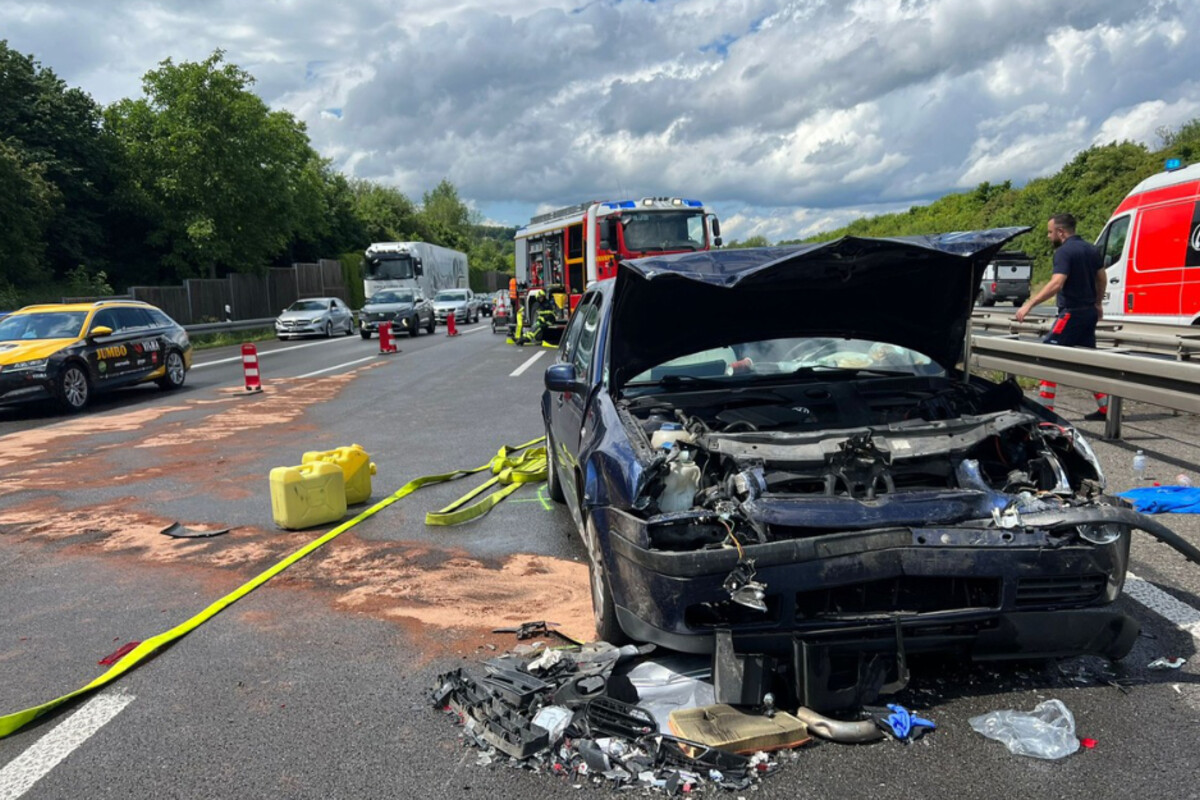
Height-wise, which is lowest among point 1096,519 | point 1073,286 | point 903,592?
point 903,592

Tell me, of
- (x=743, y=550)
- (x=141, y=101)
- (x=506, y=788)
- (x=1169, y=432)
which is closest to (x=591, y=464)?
(x=743, y=550)

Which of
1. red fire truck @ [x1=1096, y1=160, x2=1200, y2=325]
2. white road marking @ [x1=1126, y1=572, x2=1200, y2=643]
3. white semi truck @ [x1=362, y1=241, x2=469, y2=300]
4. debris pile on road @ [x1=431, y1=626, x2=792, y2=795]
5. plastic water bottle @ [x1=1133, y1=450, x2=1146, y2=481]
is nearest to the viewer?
debris pile on road @ [x1=431, y1=626, x2=792, y2=795]

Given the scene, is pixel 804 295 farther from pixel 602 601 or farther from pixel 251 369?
pixel 251 369

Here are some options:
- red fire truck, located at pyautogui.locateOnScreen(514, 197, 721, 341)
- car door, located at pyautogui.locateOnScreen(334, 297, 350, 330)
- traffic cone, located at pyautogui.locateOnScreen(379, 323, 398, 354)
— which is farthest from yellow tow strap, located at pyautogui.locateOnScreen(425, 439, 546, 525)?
car door, located at pyautogui.locateOnScreen(334, 297, 350, 330)

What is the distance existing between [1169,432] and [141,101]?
146 ft

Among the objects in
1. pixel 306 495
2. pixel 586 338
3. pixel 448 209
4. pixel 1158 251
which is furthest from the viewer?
pixel 448 209

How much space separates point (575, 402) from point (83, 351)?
38.6ft

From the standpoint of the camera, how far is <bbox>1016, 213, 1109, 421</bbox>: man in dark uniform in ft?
27.8

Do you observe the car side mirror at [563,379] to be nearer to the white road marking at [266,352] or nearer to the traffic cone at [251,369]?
the traffic cone at [251,369]

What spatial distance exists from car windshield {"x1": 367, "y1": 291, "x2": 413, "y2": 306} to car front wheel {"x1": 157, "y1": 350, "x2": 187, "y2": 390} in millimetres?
14305

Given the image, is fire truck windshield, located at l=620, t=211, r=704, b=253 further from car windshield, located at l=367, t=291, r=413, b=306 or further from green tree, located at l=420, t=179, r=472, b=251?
green tree, located at l=420, t=179, r=472, b=251

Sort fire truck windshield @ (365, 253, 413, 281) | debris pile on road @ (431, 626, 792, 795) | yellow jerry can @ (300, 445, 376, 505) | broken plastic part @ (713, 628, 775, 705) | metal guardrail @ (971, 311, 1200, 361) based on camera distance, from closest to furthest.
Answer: debris pile on road @ (431, 626, 792, 795) < broken plastic part @ (713, 628, 775, 705) < yellow jerry can @ (300, 445, 376, 505) < metal guardrail @ (971, 311, 1200, 361) < fire truck windshield @ (365, 253, 413, 281)

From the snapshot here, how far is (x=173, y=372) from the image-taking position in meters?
16.4

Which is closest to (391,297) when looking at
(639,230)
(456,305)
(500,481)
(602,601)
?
(456,305)
